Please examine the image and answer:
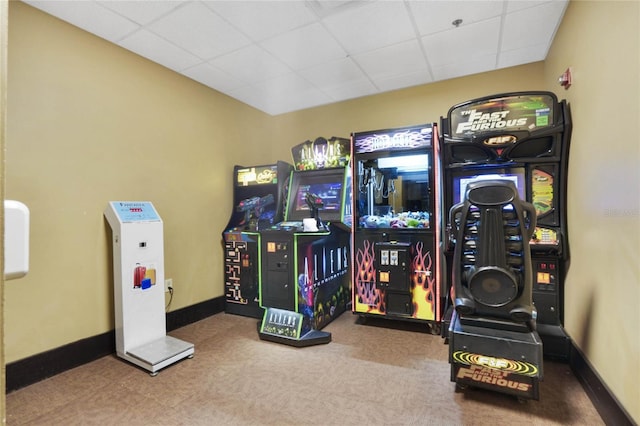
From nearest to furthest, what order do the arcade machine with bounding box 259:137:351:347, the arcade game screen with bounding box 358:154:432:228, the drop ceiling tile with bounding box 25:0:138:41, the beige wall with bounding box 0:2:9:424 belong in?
the beige wall with bounding box 0:2:9:424 → the drop ceiling tile with bounding box 25:0:138:41 → the arcade machine with bounding box 259:137:351:347 → the arcade game screen with bounding box 358:154:432:228

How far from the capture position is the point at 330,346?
2.69 m

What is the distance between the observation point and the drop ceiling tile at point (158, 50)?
8.57ft

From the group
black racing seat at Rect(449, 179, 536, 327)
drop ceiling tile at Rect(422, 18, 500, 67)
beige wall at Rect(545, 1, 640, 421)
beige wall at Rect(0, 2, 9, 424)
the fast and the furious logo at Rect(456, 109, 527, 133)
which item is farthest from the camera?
drop ceiling tile at Rect(422, 18, 500, 67)

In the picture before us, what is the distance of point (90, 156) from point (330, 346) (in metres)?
2.62

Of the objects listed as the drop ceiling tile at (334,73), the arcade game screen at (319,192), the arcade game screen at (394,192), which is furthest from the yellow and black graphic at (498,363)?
the drop ceiling tile at (334,73)

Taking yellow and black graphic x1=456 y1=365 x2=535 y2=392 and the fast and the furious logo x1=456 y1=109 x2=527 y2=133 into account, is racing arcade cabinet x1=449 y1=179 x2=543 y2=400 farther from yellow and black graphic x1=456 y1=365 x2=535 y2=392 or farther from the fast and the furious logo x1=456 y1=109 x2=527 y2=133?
the fast and the furious logo x1=456 y1=109 x2=527 y2=133

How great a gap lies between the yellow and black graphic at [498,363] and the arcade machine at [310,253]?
1.21 m

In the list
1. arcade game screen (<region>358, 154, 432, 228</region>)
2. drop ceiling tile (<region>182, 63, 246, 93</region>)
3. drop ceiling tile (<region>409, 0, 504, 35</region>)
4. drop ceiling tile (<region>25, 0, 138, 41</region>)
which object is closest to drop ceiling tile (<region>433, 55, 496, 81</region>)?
drop ceiling tile (<region>409, 0, 504, 35</region>)

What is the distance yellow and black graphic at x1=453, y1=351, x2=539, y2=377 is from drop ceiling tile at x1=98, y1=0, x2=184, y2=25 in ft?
10.2

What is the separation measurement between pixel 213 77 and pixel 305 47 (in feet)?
3.91

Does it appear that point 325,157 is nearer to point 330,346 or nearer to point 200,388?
point 330,346

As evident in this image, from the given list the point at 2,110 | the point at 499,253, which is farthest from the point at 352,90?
the point at 2,110

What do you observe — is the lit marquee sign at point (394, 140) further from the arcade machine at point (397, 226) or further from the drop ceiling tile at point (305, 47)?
the drop ceiling tile at point (305, 47)

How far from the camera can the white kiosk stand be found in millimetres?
2453
